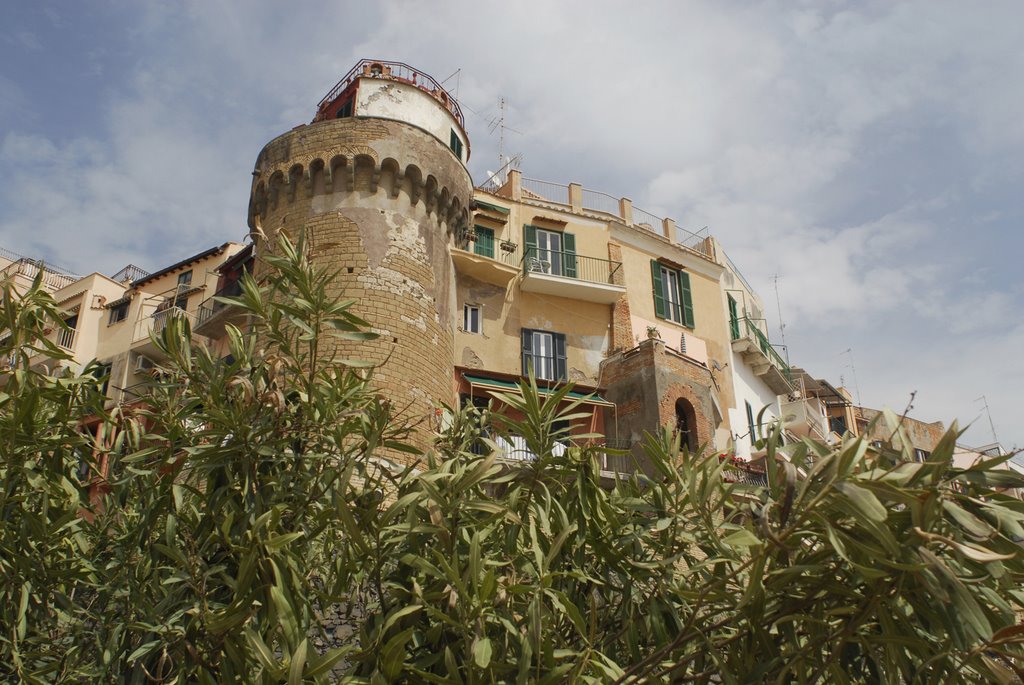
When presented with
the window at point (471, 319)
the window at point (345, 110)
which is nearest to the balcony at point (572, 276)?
the window at point (471, 319)

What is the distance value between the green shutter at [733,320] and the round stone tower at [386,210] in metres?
10.8

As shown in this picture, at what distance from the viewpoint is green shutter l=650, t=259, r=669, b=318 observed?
86.2 ft

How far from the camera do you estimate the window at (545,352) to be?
23656 millimetres

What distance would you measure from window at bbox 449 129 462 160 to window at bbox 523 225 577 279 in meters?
3.49

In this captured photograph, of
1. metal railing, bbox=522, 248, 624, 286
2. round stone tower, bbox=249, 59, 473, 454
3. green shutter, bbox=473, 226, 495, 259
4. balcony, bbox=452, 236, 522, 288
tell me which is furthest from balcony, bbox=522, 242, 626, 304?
round stone tower, bbox=249, 59, 473, 454

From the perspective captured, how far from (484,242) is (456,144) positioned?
311 cm

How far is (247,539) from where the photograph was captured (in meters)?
4.34

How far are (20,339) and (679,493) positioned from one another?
4269 millimetres

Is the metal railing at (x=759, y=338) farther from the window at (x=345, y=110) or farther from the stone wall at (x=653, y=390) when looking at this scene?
the window at (x=345, y=110)

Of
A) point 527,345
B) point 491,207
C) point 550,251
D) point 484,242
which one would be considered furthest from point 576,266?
point 527,345

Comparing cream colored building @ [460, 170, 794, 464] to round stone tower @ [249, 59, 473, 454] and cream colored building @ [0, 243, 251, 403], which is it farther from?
cream colored building @ [0, 243, 251, 403]

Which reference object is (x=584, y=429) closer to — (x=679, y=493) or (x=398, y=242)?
(x=398, y=242)

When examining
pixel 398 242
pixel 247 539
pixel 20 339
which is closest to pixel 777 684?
pixel 247 539

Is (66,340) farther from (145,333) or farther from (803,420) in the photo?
(803,420)
